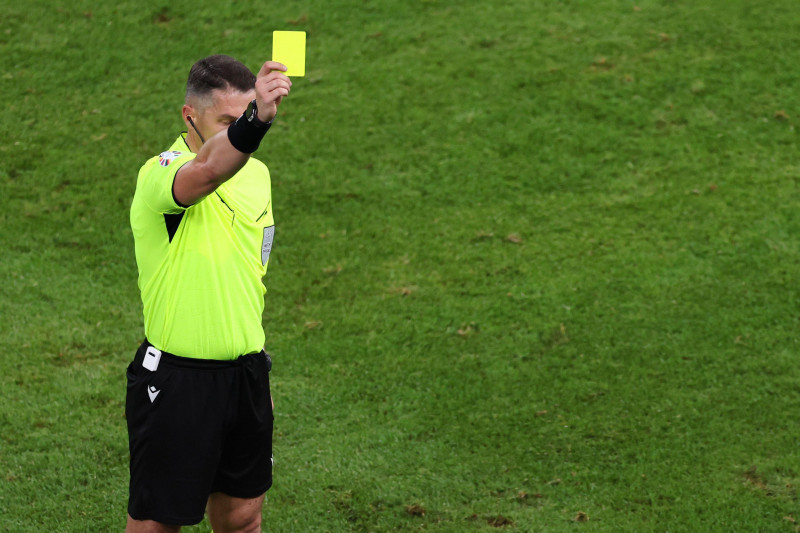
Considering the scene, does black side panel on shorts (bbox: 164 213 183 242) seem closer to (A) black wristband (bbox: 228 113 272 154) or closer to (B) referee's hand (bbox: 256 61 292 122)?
(A) black wristband (bbox: 228 113 272 154)

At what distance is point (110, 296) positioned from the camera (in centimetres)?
632

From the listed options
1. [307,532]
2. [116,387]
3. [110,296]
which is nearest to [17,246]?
[110,296]

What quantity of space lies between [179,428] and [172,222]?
2.27ft

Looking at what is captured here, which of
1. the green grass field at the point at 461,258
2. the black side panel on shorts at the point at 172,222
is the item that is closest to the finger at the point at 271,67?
the black side panel on shorts at the point at 172,222

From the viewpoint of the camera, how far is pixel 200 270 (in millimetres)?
3162

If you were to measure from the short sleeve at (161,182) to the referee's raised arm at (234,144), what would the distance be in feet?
0.15

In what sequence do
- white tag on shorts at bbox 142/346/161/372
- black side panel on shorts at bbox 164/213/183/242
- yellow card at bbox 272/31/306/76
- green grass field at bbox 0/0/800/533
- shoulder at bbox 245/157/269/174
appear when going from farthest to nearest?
green grass field at bbox 0/0/800/533 < shoulder at bbox 245/157/269/174 < white tag on shorts at bbox 142/346/161/372 < black side panel on shorts at bbox 164/213/183/242 < yellow card at bbox 272/31/306/76

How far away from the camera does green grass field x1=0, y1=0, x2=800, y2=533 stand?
4809 mm

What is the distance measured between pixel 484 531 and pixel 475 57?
529 centimetres

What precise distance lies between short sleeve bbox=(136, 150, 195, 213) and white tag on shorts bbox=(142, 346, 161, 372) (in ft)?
1.69

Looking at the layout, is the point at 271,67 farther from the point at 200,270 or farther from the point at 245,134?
the point at 200,270

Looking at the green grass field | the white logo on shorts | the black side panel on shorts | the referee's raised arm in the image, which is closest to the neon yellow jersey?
the black side panel on shorts

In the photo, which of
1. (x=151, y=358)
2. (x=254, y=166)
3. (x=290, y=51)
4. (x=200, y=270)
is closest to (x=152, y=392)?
(x=151, y=358)

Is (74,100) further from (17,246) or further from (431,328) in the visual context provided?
(431,328)
